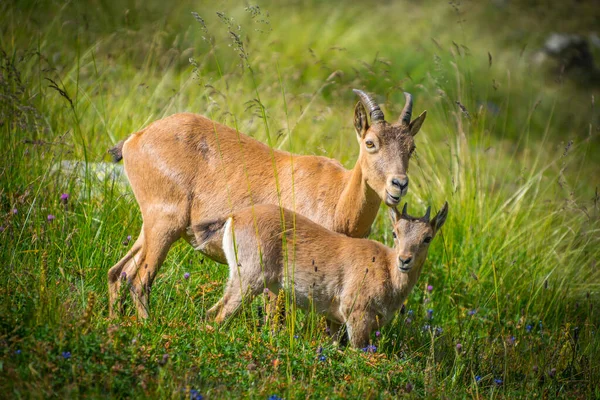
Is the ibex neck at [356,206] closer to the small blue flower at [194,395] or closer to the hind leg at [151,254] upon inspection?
the hind leg at [151,254]

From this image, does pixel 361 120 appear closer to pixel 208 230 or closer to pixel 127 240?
pixel 208 230

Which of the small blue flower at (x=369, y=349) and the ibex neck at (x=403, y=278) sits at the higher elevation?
the ibex neck at (x=403, y=278)

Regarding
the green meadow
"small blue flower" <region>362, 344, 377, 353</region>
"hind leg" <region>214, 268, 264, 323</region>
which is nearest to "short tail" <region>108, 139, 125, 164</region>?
the green meadow

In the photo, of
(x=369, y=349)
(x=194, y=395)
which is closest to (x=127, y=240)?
(x=369, y=349)

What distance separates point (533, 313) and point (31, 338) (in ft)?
16.6

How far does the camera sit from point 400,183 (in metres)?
5.80

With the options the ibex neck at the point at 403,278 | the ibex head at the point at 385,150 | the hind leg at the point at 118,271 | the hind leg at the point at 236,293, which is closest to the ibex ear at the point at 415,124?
the ibex head at the point at 385,150

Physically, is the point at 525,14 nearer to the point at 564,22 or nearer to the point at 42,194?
the point at 564,22

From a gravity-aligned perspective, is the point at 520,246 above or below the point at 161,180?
below

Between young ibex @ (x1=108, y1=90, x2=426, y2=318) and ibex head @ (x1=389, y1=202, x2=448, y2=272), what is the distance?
0.32 m

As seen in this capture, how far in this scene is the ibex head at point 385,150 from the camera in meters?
5.85

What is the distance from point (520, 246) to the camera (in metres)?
7.98

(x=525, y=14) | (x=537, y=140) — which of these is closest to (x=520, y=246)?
(x=537, y=140)

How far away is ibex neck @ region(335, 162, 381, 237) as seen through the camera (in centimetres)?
626
